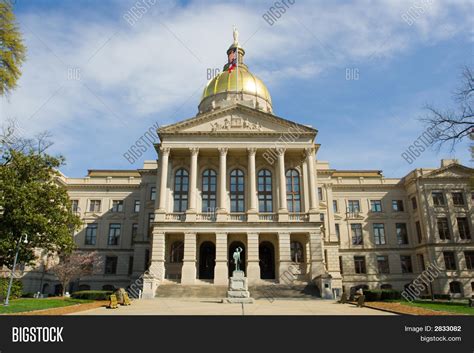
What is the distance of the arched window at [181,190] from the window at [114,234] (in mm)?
12664

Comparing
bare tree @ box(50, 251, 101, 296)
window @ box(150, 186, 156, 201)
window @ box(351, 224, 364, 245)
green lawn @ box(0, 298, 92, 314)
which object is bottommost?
green lawn @ box(0, 298, 92, 314)

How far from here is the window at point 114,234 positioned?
158 feet

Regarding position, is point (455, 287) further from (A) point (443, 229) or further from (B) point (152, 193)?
(B) point (152, 193)

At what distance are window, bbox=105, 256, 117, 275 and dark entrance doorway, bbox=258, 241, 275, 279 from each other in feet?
66.8

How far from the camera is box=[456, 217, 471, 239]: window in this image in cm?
4400

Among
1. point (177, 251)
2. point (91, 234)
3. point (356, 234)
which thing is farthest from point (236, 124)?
point (91, 234)

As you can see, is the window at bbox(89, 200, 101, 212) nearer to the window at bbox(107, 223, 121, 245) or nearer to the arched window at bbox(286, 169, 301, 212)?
the window at bbox(107, 223, 121, 245)

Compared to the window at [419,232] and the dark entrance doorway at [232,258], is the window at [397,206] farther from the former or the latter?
the dark entrance doorway at [232,258]

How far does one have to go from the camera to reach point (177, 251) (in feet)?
131

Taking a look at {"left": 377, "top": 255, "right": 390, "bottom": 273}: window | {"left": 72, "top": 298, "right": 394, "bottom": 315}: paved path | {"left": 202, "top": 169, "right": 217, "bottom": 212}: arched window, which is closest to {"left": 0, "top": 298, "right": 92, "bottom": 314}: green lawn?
{"left": 72, "top": 298, "right": 394, "bottom": 315}: paved path

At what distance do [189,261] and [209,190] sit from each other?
30.3ft

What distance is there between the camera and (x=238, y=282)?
26.5 meters
